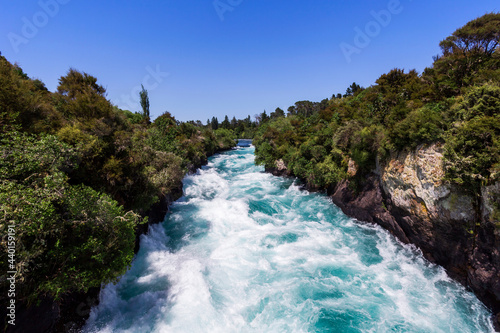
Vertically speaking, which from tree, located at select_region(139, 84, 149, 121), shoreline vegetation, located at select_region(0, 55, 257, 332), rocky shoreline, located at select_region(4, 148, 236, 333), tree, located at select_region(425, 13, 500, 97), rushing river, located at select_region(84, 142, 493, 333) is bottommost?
rushing river, located at select_region(84, 142, 493, 333)

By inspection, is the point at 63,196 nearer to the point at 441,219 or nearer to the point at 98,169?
the point at 98,169

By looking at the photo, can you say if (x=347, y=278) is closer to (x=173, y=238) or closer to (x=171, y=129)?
(x=173, y=238)

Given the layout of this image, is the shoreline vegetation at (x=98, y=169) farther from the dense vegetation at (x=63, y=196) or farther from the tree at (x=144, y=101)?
the tree at (x=144, y=101)

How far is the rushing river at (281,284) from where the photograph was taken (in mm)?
7867

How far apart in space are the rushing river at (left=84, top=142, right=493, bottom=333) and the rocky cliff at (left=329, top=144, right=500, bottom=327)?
0.77 metres

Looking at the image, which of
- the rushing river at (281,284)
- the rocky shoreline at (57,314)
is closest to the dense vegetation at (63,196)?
the rocky shoreline at (57,314)

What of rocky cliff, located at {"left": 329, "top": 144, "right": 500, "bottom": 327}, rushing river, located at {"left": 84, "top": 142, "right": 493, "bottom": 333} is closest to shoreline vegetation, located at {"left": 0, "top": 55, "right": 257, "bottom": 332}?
rushing river, located at {"left": 84, "top": 142, "right": 493, "bottom": 333}

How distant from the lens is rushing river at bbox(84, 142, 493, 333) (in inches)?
310

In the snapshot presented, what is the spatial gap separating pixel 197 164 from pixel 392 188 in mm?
29206

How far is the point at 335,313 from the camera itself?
27.3ft

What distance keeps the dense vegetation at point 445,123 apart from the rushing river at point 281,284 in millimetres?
4919

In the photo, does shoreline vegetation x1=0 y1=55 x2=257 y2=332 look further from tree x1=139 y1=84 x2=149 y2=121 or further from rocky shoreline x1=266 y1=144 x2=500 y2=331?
tree x1=139 y1=84 x2=149 y2=121

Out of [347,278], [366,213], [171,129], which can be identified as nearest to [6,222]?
[347,278]

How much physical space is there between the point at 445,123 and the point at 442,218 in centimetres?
448
